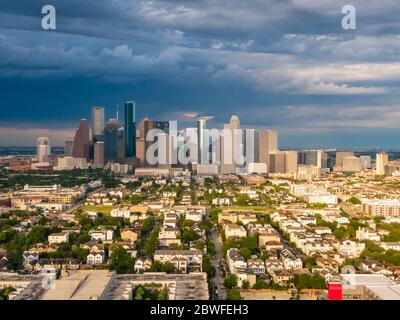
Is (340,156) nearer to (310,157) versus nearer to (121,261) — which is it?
(310,157)

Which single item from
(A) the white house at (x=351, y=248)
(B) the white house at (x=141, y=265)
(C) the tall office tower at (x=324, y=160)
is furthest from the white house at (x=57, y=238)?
(C) the tall office tower at (x=324, y=160)

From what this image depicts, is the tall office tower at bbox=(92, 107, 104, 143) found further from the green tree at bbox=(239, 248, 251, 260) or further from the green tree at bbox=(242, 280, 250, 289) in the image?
the green tree at bbox=(242, 280, 250, 289)

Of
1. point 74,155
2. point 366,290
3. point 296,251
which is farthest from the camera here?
point 74,155

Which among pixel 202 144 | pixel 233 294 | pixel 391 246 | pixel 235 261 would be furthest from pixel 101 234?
pixel 202 144

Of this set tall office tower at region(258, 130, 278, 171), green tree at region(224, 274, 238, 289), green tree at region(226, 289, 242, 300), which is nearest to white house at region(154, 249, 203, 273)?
green tree at region(224, 274, 238, 289)

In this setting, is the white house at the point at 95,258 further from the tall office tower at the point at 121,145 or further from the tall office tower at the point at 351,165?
the tall office tower at the point at 351,165
